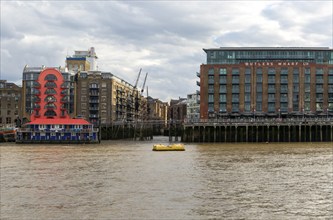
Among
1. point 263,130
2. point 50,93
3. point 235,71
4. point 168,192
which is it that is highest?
point 235,71

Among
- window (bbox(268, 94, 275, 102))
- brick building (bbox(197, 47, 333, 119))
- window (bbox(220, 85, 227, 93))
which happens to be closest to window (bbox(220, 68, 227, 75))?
brick building (bbox(197, 47, 333, 119))

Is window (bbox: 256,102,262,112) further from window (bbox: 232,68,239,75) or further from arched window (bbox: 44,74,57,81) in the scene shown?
arched window (bbox: 44,74,57,81)

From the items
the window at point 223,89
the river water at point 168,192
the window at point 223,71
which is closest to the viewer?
the river water at point 168,192

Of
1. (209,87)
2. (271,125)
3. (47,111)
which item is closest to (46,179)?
(271,125)

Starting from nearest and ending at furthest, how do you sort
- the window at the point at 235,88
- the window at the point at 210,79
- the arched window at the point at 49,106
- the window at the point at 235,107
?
the window at the point at 235,107, the window at the point at 235,88, the window at the point at 210,79, the arched window at the point at 49,106

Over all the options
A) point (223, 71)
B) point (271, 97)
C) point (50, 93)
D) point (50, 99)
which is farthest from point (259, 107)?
point (50, 99)

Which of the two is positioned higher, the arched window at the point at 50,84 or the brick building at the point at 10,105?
the arched window at the point at 50,84

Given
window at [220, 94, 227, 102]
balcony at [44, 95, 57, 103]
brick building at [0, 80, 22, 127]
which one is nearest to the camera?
window at [220, 94, 227, 102]

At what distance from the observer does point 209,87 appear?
153m

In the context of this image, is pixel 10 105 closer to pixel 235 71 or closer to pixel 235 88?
pixel 235 88

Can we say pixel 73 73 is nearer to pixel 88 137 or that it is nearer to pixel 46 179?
pixel 88 137

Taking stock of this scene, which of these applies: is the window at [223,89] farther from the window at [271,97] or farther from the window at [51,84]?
the window at [51,84]

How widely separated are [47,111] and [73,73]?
24.1 metres

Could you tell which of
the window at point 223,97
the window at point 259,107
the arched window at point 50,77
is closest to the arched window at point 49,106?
the arched window at point 50,77
